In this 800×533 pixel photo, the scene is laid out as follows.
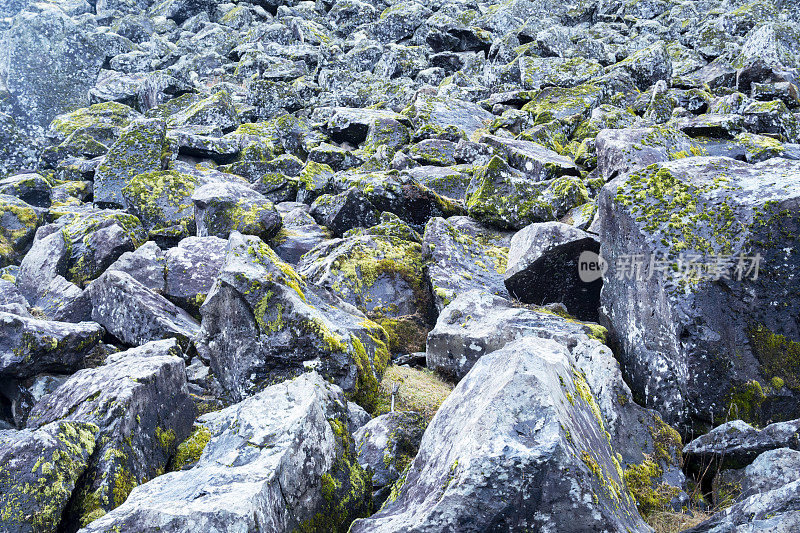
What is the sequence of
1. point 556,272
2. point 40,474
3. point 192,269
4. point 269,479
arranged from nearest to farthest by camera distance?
point 269,479
point 40,474
point 556,272
point 192,269

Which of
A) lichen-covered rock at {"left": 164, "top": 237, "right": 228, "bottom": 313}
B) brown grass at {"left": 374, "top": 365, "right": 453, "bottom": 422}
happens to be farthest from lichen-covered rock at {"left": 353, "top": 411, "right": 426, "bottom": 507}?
lichen-covered rock at {"left": 164, "top": 237, "right": 228, "bottom": 313}

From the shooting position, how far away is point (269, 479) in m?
4.06

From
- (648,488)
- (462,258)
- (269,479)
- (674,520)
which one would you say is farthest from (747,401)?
(269,479)

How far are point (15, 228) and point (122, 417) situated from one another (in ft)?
32.9

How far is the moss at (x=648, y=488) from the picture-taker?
205 inches

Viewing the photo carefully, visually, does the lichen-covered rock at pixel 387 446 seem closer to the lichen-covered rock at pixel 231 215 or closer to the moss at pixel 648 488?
the moss at pixel 648 488

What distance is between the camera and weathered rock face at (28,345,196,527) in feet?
16.3

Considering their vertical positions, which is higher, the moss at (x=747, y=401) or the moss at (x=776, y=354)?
the moss at (x=776, y=354)

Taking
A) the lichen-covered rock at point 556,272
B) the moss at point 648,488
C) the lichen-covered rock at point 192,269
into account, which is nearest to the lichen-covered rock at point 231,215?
the lichen-covered rock at point 192,269

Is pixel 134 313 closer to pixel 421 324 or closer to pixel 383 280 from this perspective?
pixel 383 280

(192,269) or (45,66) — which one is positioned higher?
(45,66)

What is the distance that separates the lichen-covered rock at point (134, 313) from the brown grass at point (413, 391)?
9.86 ft

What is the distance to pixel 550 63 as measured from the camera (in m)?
22.6

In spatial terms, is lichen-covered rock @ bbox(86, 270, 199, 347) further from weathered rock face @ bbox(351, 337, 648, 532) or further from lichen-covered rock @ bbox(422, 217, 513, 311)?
weathered rock face @ bbox(351, 337, 648, 532)
